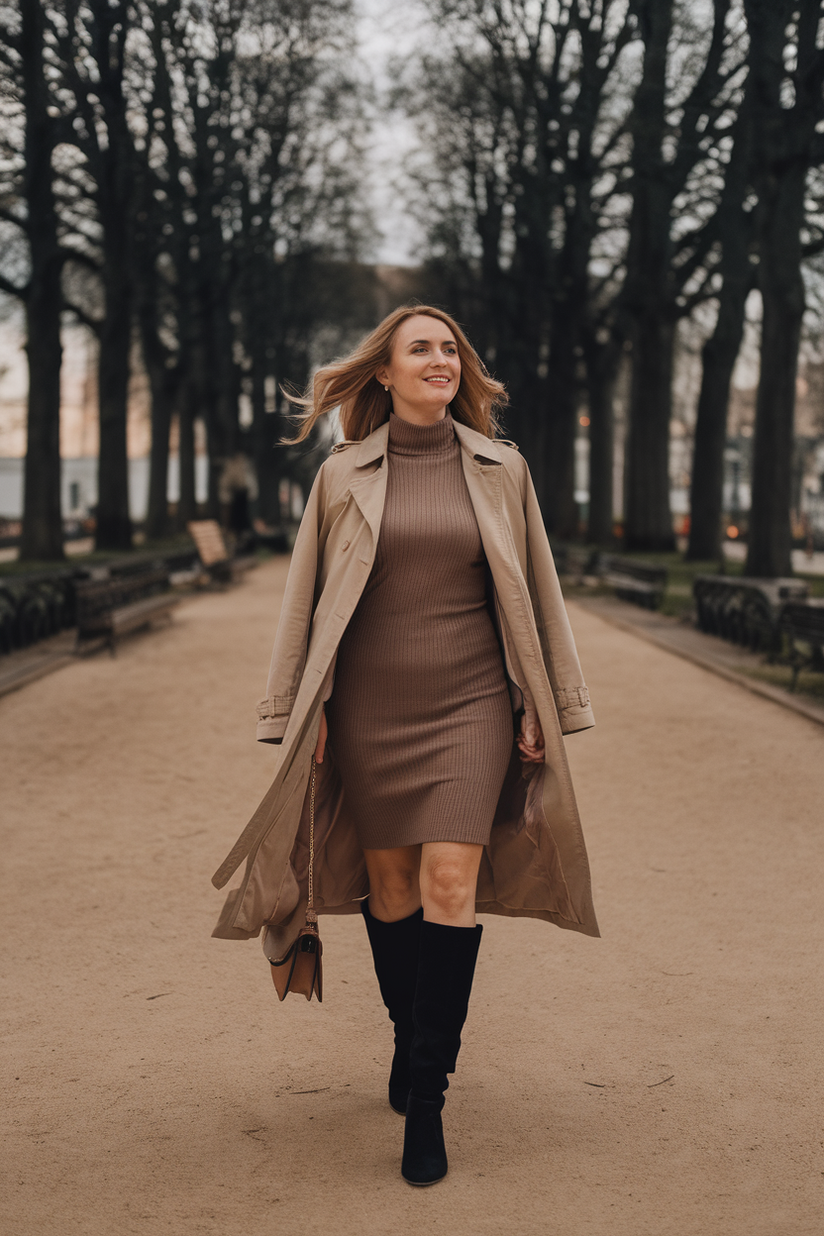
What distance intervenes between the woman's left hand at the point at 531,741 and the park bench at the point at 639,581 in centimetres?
1704

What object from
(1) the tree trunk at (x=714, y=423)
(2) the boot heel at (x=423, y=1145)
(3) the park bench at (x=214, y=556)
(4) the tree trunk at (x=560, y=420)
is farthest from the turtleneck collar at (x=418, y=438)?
(4) the tree trunk at (x=560, y=420)

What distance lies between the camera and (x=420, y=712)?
3416mm

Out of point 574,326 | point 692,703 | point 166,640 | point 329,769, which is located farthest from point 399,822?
point 574,326

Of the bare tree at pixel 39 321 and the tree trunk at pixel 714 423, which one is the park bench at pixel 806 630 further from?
the bare tree at pixel 39 321

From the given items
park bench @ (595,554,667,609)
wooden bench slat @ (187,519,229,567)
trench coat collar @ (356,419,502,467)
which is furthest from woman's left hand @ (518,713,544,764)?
wooden bench slat @ (187,519,229,567)

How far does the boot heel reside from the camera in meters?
3.18

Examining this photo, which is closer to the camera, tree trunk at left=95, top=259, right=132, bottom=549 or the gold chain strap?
the gold chain strap

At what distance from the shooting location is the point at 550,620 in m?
3.58

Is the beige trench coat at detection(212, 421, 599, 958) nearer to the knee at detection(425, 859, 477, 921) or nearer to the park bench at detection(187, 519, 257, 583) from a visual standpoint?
the knee at detection(425, 859, 477, 921)

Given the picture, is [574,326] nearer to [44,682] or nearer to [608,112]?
[608,112]

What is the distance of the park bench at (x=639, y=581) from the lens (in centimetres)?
2047

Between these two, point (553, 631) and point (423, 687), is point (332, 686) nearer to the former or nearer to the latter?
point (423, 687)

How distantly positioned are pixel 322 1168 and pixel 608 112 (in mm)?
26313

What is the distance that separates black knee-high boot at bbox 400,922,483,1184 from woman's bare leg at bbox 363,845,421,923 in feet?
0.64
